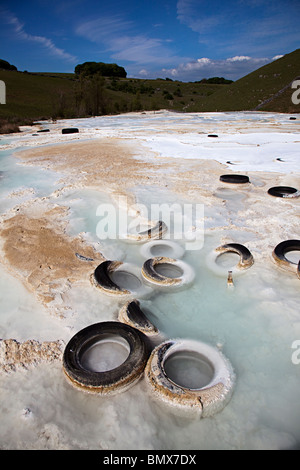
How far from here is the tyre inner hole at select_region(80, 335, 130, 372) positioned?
1.99 metres

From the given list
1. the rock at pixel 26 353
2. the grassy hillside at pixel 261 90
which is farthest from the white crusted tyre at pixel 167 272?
the grassy hillside at pixel 261 90

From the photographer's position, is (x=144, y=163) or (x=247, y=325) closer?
(x=247, y=325)

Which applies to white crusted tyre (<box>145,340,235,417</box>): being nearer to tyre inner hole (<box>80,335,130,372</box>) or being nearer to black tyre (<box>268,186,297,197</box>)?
tyre inner hole (<box>80,335,130,372</box>)

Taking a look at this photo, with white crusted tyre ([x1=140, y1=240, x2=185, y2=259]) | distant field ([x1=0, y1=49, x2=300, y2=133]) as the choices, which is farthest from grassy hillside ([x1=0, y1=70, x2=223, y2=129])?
white crusted tyre ([x1=140, y1=240, x2=185, y2=259])

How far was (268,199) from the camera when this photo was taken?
4883mm

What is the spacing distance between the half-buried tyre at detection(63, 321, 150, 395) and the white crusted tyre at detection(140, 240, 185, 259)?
131 cm

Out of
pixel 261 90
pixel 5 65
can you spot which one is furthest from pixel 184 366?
pixel 5 65

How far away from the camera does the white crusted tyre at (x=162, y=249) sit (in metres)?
3.42

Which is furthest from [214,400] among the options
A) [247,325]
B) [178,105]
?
[178,105]

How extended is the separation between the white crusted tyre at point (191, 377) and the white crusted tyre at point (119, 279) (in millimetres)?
791

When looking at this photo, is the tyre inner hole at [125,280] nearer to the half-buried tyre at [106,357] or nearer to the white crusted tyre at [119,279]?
the white crusted tyre at [119,279]

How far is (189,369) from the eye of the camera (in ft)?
6.50

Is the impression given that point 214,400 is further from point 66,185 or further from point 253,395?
point 66,185

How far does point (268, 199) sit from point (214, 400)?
3.93m
